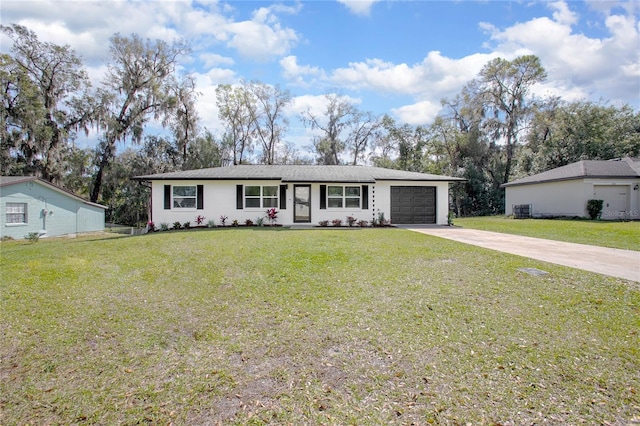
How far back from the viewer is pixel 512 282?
17.3ft

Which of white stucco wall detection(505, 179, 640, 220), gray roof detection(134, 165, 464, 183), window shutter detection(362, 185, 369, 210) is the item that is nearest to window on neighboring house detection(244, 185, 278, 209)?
gray roof detection(134, 165, 464, 183)

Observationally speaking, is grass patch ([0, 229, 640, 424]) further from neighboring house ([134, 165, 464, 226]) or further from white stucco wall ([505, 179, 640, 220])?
white stucco wall ([505, 179, 640, 220])

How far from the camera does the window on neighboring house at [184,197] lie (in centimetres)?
1523

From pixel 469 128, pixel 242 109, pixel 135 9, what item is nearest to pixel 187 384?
pixel 135 9

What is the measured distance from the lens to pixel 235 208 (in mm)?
15383

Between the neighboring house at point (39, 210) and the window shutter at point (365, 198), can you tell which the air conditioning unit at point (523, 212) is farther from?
the neighboring house at point (39, 210)

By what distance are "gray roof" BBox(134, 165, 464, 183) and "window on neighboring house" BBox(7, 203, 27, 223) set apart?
310 inches

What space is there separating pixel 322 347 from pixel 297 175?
1294cm

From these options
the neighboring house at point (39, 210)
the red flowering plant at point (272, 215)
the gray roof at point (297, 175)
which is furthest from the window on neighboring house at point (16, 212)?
the red flowering plant at point (272, 215)

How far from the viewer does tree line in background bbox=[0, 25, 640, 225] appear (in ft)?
74.0

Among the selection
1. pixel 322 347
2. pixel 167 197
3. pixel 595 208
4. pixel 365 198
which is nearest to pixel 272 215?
pixel 365 198

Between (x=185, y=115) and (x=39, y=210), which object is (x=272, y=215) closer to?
(x=39, y=210)

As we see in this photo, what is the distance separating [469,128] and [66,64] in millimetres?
33770

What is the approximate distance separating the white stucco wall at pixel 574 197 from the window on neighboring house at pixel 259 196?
17559 millimetres
